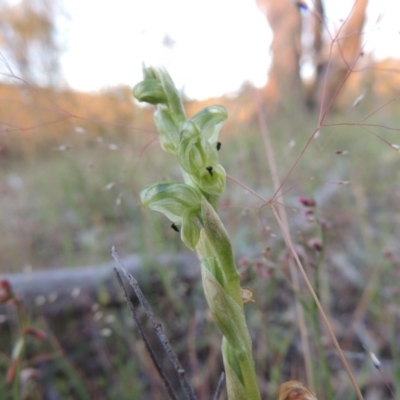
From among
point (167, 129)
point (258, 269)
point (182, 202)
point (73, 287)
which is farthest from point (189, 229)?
point (73, 287)

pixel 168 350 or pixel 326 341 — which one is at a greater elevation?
pixel 168 350

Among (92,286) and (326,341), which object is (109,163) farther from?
(326,341)

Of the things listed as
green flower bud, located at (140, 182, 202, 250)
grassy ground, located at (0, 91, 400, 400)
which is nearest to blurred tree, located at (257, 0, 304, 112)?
grassy ground, located at (0, 91, 400, 400)

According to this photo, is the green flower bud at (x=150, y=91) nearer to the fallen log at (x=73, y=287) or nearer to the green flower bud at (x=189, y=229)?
the green flower bud at (x=189, y=229)

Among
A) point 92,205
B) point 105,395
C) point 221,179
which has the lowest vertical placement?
point 105,395

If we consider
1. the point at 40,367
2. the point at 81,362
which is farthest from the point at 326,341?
the point at 40,367

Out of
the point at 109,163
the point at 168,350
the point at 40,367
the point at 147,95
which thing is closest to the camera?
the point at 168,350

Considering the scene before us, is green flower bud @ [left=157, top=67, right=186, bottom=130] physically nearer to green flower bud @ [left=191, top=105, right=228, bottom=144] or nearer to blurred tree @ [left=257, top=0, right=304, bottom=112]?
green flower bud @ [left=191, top=105, right=228, bottom=144]
